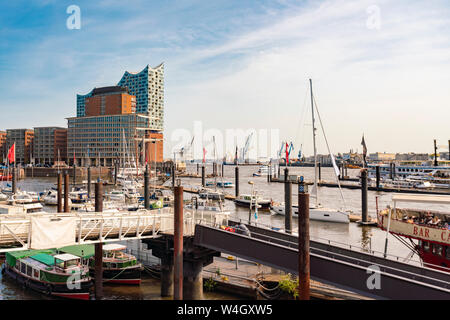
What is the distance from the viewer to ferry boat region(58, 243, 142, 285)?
25.3m

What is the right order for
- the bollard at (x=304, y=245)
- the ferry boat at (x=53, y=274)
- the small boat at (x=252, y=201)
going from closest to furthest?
the bollard at (x=304, y=245) → the ferry boat at (x=53, y=274) → the small boat at (x=252, y=201)

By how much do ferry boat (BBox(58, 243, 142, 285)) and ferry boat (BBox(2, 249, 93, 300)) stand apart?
54.9 inches

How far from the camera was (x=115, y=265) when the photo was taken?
2578 cm

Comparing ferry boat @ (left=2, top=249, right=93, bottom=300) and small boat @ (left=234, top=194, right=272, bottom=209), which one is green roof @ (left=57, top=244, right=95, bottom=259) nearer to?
ferry boat @ (left=2, top=249, right=93, bottom=300)

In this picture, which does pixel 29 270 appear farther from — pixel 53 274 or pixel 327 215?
pixel 327 215

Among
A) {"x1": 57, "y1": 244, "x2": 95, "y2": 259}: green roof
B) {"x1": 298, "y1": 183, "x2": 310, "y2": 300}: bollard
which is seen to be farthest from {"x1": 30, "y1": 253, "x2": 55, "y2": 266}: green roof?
{"x1": 298, "y1": 183, "x2": 310, "y2": 300}: bollard

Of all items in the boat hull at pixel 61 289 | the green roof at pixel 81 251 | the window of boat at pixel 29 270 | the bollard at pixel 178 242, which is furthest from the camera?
the green roof at pixel 81 251

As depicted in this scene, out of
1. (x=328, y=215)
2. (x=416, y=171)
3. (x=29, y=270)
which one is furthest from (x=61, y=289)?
(x=416, y=171)

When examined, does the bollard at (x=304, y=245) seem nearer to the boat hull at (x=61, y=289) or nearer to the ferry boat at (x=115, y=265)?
the ferry boat at (x=115, y=265)

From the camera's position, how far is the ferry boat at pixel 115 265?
25.3 meters

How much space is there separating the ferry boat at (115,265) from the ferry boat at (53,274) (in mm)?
1395

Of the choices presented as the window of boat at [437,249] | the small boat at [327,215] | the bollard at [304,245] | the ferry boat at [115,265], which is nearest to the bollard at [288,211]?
the window of boat at [437,249]
